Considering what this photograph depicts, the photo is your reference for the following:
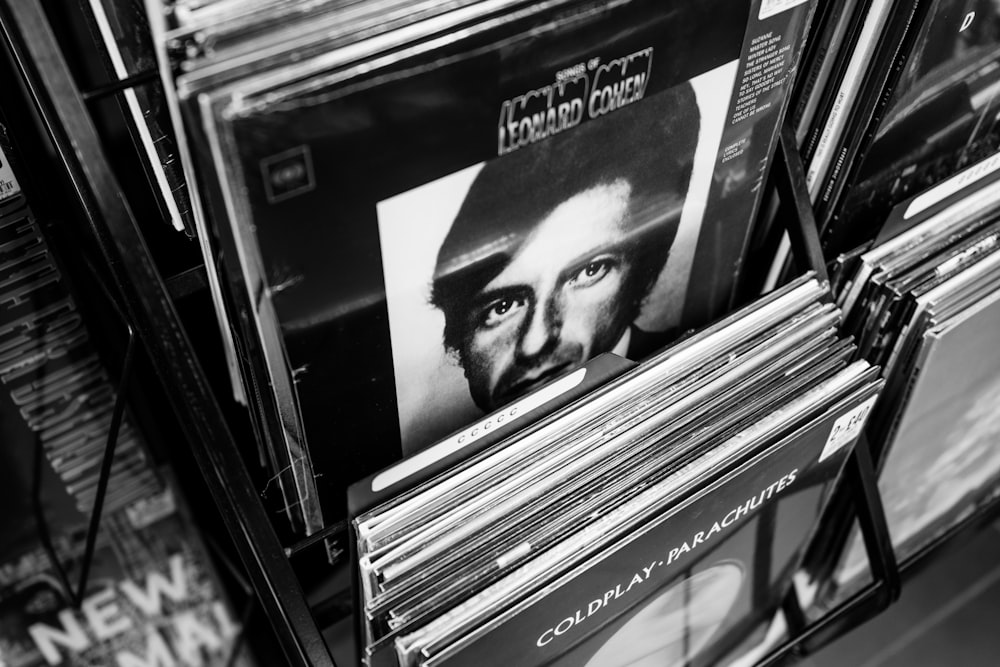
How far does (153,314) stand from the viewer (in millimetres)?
491

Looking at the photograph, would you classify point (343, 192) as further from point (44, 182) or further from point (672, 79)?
point (44, 182)

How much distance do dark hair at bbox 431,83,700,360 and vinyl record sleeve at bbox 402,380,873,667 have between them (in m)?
0.21

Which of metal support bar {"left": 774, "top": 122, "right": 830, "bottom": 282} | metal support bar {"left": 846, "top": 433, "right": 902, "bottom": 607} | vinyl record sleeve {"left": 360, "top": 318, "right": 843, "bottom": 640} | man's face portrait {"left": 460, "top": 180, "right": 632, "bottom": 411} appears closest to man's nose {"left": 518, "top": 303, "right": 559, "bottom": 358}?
man's face portrait {"left": 460, "top": 180, "right": 632, "bottom": 411}

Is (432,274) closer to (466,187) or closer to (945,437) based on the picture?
(466,187)

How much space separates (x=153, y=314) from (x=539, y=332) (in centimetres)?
33

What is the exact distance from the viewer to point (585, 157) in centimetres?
61

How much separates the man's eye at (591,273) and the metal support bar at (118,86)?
351 mm

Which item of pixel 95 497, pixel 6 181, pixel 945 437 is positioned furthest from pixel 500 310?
pixel 945 437

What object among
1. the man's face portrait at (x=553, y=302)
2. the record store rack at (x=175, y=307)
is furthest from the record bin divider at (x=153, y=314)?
the man's face portrait at (x=553, y=302)

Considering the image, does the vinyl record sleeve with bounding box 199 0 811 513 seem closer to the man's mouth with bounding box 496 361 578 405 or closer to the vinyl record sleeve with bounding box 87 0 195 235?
the man's mouth with bounding box 496 361 578 405

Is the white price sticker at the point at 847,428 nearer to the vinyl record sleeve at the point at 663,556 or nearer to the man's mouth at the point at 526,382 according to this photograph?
the vinyl record sleeve at the point at 663,556

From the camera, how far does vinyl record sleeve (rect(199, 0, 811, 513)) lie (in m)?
0.48

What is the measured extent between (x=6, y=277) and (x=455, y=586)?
19.0 inches

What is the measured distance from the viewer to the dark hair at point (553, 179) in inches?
23.0
